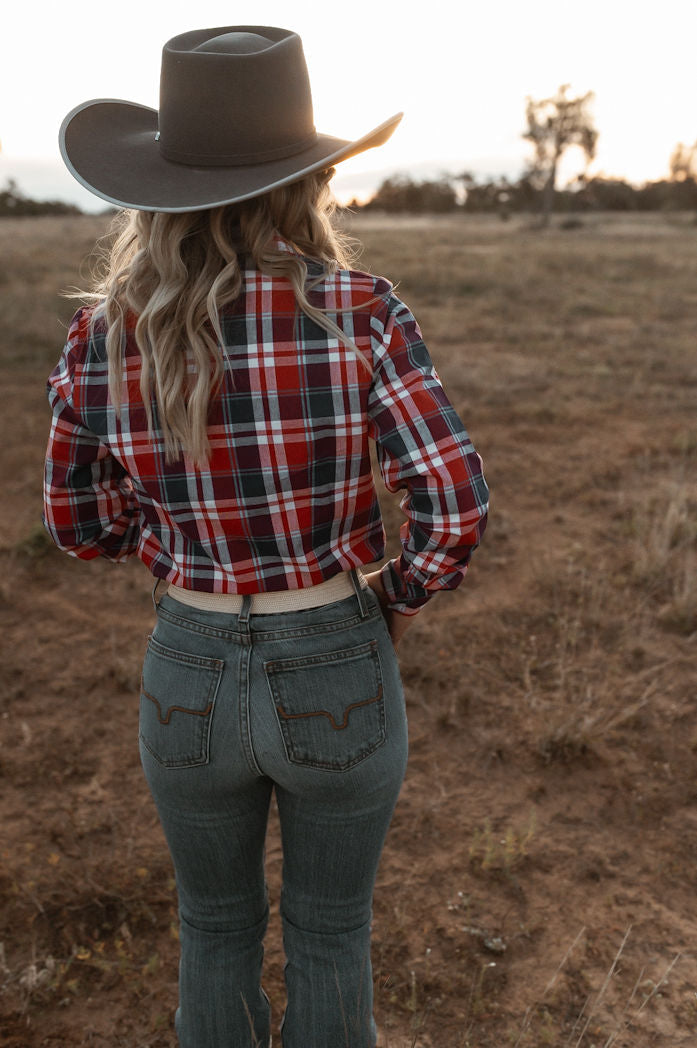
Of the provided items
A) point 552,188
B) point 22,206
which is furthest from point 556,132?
point 22,206

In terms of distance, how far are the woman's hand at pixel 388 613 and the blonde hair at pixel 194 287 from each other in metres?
0.47

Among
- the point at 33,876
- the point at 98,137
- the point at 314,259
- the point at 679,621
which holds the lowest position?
the point at 33,876

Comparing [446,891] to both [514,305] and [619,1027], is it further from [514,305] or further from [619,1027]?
[514,305]

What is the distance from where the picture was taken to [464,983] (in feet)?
7.59

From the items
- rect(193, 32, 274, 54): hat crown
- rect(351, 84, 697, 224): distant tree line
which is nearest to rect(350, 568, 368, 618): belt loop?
rect(193, 32, 274, 54): hat crown

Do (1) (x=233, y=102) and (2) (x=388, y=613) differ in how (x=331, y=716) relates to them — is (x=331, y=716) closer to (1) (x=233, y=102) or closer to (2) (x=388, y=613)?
(2) (x=388, y=613)

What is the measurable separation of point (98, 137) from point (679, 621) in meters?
3.46

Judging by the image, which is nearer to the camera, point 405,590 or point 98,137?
point 98,137

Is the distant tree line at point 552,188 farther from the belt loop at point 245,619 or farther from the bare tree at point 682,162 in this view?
the belt loop at point 245,619

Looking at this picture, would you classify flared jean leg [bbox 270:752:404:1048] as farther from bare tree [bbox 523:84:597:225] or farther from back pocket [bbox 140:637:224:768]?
bare tree [bbox 523:84:597:225]

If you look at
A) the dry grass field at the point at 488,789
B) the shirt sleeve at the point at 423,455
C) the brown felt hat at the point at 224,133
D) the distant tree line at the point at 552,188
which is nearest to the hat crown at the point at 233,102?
the brown felt hat at the point at 224,133

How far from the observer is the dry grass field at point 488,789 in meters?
2.27

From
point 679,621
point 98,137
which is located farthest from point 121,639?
point 98,137

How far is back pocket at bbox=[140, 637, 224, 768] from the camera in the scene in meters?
1.36
